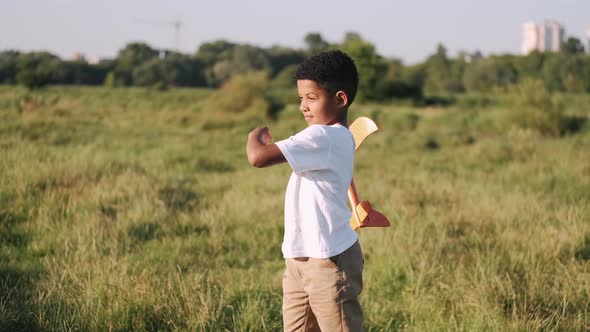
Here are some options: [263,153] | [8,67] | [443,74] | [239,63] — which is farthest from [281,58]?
[263,153]

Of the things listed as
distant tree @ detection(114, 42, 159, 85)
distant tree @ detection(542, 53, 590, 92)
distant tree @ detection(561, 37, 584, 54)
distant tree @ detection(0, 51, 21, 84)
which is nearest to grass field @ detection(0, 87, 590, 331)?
distant tree @ detection(0, 51, 21, 84)

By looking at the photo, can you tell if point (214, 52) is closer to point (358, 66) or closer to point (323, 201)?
point (358, 66)

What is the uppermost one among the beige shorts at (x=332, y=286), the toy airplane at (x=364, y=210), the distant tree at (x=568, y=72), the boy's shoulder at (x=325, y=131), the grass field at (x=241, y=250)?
the distant tree at (x=568, y=72)

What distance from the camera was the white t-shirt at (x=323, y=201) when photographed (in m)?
1.71

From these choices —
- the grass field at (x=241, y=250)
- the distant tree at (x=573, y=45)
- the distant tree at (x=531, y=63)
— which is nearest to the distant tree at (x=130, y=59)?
the distant tree at (x=531, y=63)

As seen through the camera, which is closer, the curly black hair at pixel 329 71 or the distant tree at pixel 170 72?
the curly black hair at pixel 329 71

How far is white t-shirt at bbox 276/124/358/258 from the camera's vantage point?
1.71m

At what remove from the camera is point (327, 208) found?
176cm

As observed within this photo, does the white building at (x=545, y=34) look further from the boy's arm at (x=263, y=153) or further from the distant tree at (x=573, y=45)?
the boy's arm at (x=263, y=153)

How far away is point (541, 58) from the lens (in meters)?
54.2

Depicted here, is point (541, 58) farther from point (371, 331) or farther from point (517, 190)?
point (371, 331)

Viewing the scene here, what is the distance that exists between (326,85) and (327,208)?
0.40 metres

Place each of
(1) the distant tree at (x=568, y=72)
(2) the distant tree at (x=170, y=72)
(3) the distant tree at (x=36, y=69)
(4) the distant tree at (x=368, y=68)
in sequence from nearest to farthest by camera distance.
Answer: (3) the distant tree at (x=36, y=69), (4) the distant tree at (x=368, y=68), (1) the distant tree at (x=568, y=72), (2) the distant tree at (x=170, y=72)

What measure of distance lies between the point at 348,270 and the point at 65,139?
1088cm
